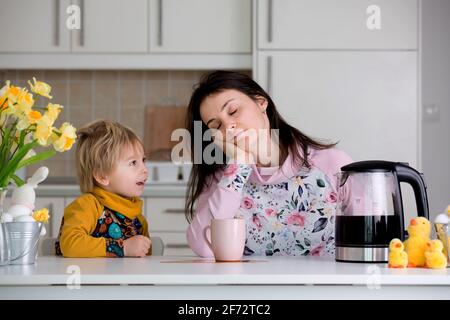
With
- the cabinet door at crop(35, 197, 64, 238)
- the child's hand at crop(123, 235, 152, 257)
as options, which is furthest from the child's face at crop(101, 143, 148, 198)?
the cabinet door at crop(35, 197, 64, 238)

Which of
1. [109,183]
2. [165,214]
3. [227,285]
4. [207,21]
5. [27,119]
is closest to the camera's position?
[227,285]

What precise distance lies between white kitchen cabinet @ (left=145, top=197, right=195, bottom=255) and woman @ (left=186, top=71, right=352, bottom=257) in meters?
1.48

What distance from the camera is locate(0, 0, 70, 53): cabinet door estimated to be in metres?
3.63

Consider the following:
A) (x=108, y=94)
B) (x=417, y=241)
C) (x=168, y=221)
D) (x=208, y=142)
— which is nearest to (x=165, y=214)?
(x=168, y=221)

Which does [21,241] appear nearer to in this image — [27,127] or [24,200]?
[24,200]

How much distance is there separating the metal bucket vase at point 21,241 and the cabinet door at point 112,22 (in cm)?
241

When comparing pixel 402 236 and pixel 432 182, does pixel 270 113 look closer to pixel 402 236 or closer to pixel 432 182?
pixel 402 236

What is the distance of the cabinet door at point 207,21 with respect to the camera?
142 inches

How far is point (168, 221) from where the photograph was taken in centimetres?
344

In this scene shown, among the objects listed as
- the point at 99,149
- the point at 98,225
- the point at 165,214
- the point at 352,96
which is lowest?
the point at 165,214

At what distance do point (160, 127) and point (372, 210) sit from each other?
8.84 feet

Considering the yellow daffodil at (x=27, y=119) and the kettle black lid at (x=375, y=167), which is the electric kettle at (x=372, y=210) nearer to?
the kettle black lid at (x=375, y=167)

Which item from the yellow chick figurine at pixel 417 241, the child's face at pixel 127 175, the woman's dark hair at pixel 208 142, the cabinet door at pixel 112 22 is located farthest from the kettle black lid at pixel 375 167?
the cabinet door at pixel 112 22
